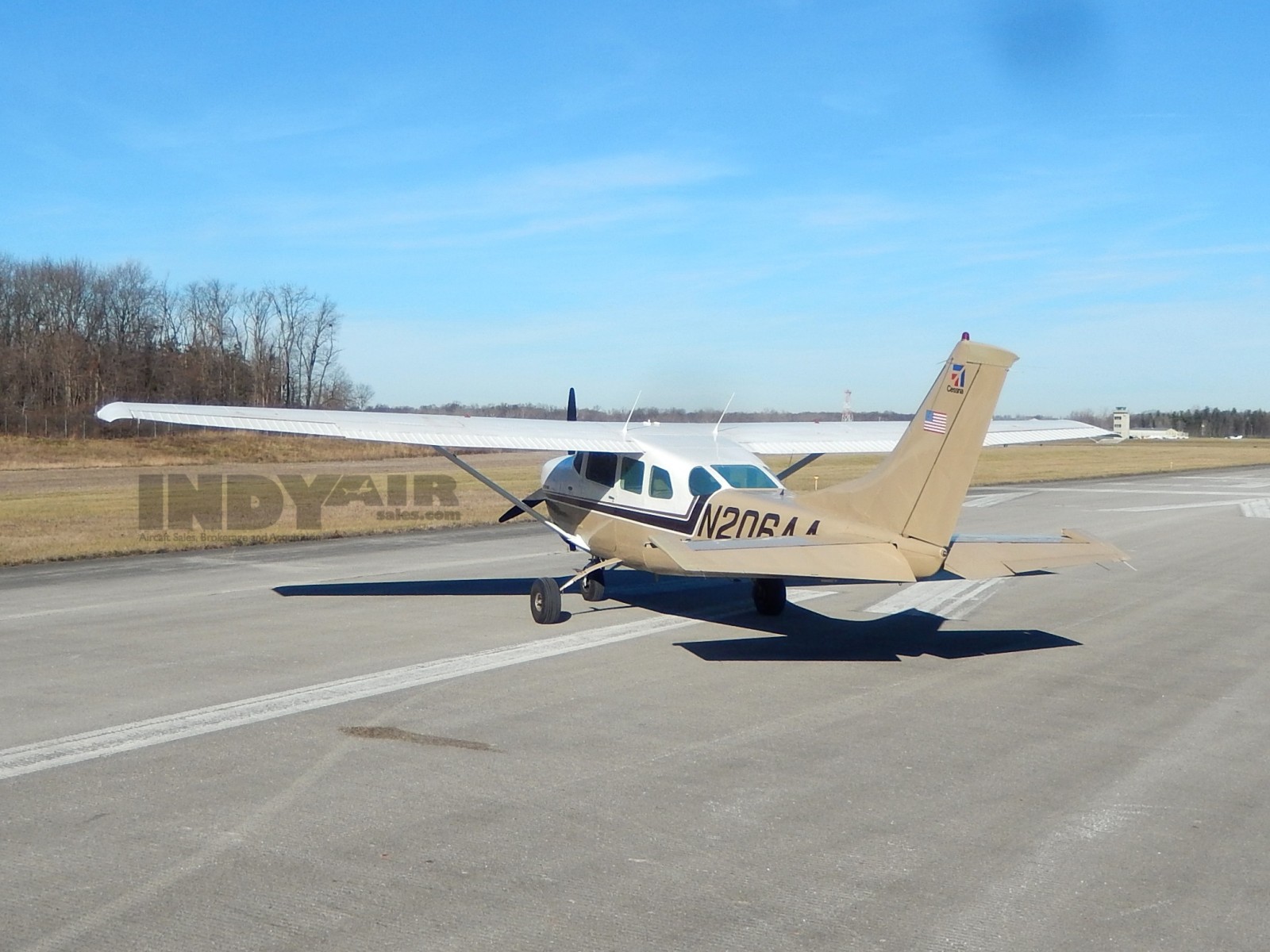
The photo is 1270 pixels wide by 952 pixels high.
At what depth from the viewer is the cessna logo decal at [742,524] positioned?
34.7ft

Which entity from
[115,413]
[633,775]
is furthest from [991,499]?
[633,775]

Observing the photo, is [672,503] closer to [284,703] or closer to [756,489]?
[756,489]

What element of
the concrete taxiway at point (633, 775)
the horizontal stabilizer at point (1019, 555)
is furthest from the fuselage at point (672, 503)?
the concrete taxiway at point (633, 775)

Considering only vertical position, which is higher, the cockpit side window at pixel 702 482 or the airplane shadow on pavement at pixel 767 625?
the cockpit side window at pixel 702 482

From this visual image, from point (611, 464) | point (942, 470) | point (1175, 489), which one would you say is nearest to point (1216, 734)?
point (942, 470)

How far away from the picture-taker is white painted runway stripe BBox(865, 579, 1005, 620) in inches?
526

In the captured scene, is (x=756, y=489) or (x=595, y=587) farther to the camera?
(x=595, y=587)

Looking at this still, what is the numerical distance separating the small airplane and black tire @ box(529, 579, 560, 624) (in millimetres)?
19

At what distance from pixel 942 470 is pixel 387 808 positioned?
19.3ft

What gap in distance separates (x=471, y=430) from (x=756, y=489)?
3.57m

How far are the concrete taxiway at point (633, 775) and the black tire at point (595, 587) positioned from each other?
53 centimetres

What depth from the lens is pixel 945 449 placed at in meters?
9.79

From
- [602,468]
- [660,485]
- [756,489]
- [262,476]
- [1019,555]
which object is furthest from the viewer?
[262,476]

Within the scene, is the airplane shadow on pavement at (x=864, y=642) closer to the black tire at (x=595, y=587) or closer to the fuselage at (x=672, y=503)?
the fuselage at (x=672, y=503)
